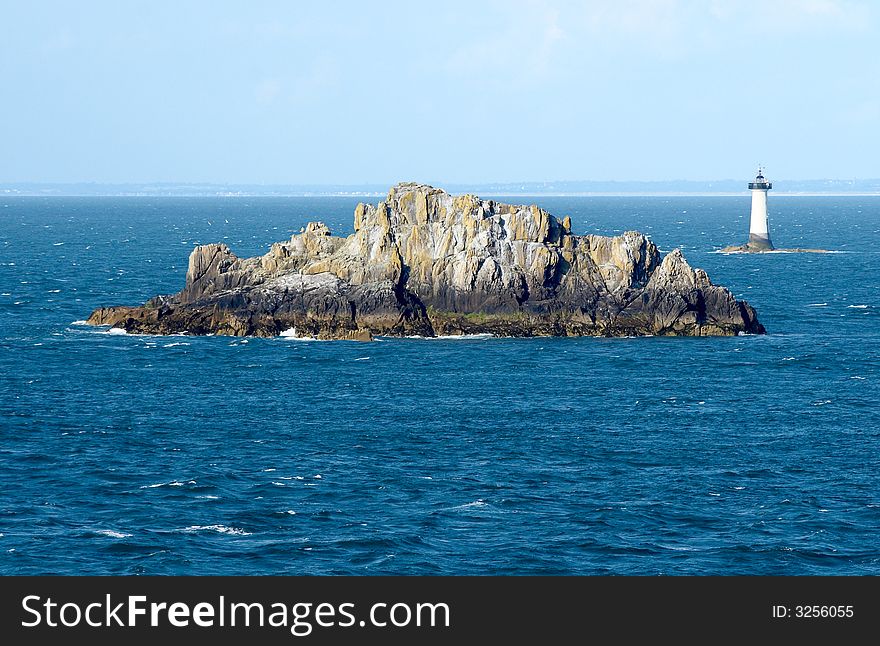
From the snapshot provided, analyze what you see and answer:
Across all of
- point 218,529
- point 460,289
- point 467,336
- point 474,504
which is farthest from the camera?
point 460,289

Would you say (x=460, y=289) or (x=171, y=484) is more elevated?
(x=460, y=289)

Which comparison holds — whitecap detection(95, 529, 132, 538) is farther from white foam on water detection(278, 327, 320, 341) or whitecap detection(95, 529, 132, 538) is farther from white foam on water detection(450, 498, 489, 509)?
white foam on water detection(278, 327, 320, 341)

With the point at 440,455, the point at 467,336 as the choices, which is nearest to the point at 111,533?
the point at 440,455

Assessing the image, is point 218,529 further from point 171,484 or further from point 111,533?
point 171,484

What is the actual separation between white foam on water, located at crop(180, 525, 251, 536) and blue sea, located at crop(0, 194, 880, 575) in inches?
5.5

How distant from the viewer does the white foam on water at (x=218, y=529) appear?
2078 inches

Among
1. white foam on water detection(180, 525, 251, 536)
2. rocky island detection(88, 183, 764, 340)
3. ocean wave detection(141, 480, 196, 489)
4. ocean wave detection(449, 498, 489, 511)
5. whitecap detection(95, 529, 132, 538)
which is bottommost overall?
white foam on water detection(180, 525, 251, 536)

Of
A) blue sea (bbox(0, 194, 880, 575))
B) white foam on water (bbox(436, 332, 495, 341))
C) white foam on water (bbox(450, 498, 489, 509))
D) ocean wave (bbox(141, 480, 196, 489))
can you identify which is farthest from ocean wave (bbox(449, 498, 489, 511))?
white foam on water (bbox(436, 332, 495, 341))

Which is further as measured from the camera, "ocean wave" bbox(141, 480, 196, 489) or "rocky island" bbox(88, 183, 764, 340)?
"rocky island" bbox(88, 183, 764, 340)

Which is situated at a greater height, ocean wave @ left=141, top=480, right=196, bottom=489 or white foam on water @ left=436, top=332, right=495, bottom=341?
white foam on water @ left=436, top=332, right=495, bottom=341

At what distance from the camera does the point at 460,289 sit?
10962 cm

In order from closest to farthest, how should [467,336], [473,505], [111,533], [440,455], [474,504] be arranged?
[111,533] → [473,505] → [474,504] → [440,455] → [467,336]

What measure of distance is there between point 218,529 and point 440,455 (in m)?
14.8

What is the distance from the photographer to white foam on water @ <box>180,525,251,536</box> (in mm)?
52781
